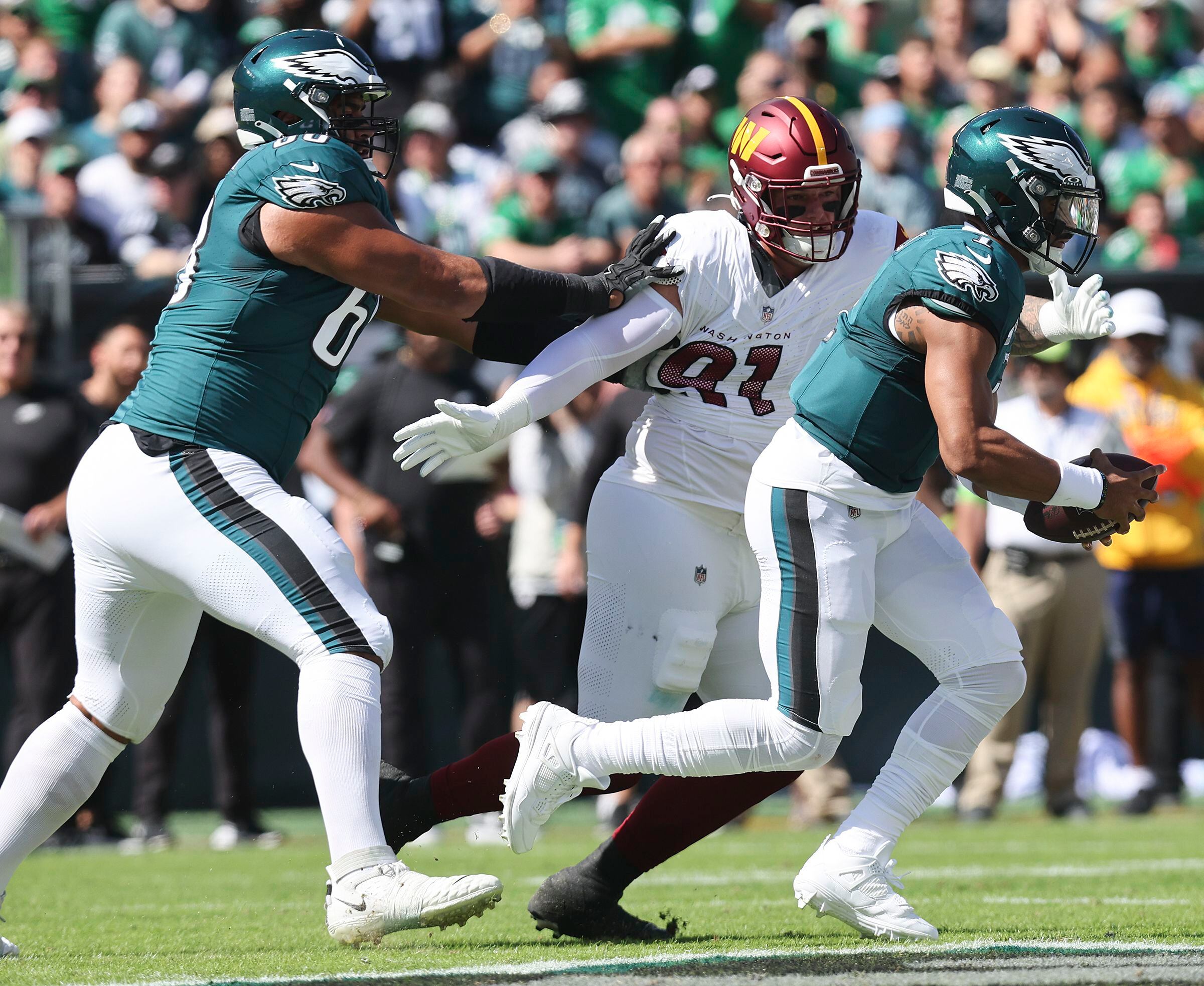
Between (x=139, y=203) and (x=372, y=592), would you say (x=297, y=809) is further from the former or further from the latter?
(x=139, y=203)

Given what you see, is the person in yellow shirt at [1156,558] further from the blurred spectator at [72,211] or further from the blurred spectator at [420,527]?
the blurred spectator at [72,211]

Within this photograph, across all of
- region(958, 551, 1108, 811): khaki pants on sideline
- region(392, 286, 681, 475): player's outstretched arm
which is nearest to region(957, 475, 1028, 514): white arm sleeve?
region(392, 286, 681, 475): player's outstretched arm

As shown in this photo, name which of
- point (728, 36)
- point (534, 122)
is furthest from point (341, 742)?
point (728, 36)

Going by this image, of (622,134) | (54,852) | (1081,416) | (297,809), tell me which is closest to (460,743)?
(297,809)

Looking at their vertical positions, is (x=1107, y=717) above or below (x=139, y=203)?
below

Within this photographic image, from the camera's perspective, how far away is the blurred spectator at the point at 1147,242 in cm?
976

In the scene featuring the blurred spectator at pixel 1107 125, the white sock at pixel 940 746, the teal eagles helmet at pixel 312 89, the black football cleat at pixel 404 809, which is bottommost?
the blurred spectator at pixel 1107 125

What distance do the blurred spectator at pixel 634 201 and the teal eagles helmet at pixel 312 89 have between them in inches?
204

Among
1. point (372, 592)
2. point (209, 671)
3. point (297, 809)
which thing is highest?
point (372, 592)

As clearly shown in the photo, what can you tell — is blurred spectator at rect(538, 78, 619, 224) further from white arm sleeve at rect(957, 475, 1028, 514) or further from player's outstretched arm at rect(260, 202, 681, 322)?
white arm sleeve at rect(957, 475, 1028, 514)

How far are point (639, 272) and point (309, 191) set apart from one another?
33.3 inches

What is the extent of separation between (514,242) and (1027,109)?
216 inches

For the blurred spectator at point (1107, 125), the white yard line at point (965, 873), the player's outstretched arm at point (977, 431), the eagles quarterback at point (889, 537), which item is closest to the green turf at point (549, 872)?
the white yard line at point (965, 873)

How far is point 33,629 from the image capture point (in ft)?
24.2
